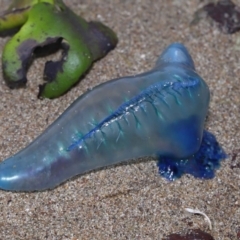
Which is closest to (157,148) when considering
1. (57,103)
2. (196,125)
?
(196,125)

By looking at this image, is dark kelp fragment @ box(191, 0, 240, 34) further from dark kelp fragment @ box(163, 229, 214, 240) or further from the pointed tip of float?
dark kelp fragment @ box(163, 229, 214, 240)

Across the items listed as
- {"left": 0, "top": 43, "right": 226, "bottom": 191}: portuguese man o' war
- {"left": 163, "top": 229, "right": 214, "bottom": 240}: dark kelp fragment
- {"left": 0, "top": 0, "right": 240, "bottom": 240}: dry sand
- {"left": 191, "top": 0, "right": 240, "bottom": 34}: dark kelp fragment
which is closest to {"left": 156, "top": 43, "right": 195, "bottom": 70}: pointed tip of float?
{"left": 0, "top": 43, "right": 226, "bottom": 191}: portuguese man o' war

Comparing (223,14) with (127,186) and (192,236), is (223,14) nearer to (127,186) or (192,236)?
(127,186)

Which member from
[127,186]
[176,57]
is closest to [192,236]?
[127,186]

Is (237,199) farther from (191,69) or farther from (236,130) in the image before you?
(191,69)

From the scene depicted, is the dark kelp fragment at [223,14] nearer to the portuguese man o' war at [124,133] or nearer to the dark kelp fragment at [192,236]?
the portuguese man o' war at [124,133]

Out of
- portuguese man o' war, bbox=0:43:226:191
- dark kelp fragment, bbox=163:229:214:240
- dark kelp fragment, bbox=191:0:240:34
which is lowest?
dark kelp fragment, bbox=163:229:214:240
